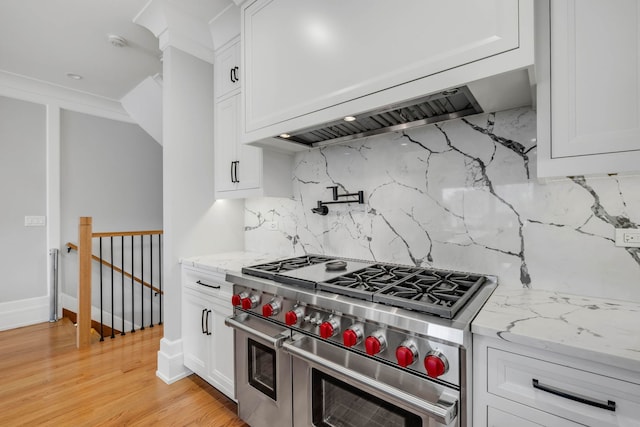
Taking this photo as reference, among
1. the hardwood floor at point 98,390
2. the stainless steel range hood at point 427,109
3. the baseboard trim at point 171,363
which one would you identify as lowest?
the hardwood floor at point 98,390

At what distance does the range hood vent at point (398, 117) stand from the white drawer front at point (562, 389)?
981 millimetres

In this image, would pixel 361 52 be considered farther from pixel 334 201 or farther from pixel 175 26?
pixel 175 26

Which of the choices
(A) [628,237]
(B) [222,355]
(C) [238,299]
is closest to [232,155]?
(C) [238,299]

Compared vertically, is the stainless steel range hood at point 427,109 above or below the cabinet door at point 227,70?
below

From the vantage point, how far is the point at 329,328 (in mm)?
1219

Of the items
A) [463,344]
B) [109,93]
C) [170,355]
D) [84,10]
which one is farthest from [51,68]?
[463,344]

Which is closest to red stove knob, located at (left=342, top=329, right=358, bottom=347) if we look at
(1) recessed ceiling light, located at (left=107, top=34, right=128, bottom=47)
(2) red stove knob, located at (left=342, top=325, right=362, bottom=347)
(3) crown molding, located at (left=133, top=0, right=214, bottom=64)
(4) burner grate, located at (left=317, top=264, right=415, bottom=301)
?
(2) red stove knob, located at (left=342, top=325, right=362, bottom=347)

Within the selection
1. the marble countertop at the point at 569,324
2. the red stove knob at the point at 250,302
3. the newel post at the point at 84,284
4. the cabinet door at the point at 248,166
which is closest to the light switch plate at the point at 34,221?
the newel post at the point at 84,284

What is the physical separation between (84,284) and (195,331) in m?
1.57

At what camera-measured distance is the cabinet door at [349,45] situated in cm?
109

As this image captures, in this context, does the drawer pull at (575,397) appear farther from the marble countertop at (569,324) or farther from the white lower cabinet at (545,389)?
the marble countertop at (569,324)

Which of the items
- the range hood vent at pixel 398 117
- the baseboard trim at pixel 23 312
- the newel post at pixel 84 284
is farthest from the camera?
the baseboard trim at pixel 23 312

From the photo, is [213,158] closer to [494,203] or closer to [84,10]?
[84,10]

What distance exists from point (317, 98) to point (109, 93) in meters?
3.67
